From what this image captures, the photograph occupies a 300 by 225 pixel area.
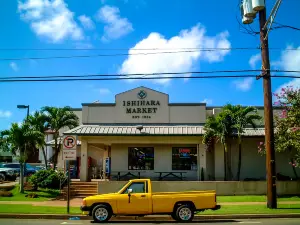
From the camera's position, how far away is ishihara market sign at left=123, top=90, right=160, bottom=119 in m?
27.5

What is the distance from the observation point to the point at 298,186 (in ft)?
76.1

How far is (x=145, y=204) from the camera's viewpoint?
1334 cm

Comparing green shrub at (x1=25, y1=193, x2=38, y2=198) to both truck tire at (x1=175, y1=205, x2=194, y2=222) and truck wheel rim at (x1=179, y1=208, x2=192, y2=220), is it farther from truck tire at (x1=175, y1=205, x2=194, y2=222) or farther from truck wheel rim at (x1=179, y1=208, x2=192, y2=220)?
truck wheel rim at (x1=179, y1=208, x2=192, y2=220)

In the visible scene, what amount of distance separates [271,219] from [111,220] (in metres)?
6.37

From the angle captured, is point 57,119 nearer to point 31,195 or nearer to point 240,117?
point 31,195

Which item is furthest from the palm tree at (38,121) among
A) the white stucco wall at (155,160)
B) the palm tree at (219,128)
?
the palm tree at (219,128)

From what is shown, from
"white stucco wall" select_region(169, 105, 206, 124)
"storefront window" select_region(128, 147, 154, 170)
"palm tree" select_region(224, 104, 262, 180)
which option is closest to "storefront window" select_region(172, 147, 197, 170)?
"storefront window" select_region(128, 147, 154, 170)

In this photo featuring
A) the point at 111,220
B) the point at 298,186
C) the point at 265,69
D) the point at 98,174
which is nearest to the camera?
the point at 111,220

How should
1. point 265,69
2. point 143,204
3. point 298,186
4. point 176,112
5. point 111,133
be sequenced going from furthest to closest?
1. point 176,112
2. point 111,133
3. point 298,186
4. point 265,69
5. point 143,204

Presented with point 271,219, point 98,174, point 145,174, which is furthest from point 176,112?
point 271,219

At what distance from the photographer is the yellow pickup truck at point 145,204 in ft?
43.8

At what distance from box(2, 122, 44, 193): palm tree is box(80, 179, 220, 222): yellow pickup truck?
12465mm

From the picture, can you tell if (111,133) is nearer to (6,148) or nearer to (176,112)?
(176,112)

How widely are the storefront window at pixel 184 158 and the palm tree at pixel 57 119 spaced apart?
854 cm
